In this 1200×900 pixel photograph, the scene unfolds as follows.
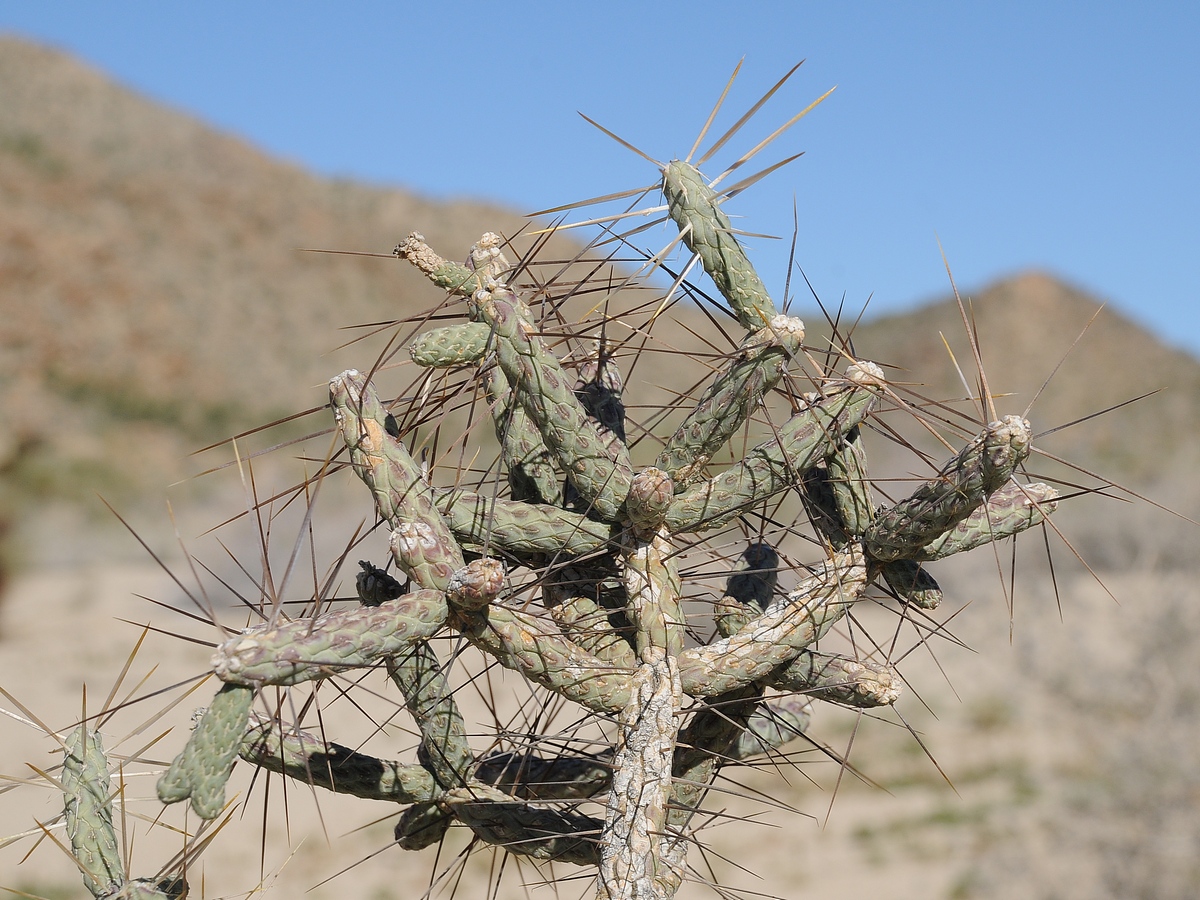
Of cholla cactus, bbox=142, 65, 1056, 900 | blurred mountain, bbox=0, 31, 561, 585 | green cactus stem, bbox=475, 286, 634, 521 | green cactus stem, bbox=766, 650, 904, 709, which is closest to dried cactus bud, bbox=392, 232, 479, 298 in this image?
cholla cactus, bbox=142, 65, 1056, 900

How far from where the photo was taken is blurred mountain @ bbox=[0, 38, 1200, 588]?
27516 mm

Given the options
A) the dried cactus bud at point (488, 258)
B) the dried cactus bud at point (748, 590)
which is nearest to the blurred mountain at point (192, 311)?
the dried cactus bud at point (748, 590)

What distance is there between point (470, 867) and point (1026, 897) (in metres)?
4.21

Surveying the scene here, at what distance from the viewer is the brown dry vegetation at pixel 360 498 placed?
737 cm

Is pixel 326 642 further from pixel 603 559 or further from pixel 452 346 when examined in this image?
pixel 603 559

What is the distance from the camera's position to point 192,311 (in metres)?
35.0

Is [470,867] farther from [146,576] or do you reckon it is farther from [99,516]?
[99,516]

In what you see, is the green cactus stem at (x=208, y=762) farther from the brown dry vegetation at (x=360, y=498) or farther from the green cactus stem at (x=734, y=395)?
the green cactus stem at (x=734, y=395)

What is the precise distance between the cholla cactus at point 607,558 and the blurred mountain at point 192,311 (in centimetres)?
1829

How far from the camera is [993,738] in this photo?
36.8 feet

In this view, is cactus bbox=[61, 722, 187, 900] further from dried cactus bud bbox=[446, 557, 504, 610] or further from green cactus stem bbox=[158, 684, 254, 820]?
dried cactus bud bbox=[446, 557, 504, 610]

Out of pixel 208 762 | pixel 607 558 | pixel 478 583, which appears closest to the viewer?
pixel 208 762

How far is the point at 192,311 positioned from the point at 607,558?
36325 millimetres

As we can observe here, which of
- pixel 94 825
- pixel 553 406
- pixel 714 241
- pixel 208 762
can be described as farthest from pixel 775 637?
pixel 94 825
